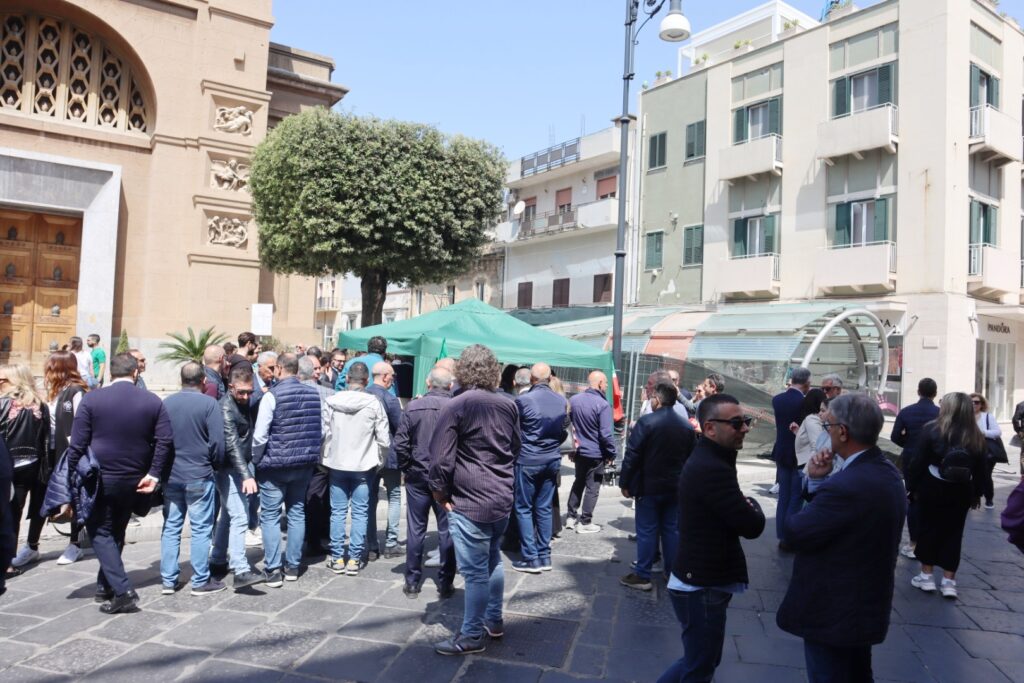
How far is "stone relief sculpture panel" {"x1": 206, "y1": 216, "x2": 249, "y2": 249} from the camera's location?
1798 cm

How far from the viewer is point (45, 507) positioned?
5.05 meters

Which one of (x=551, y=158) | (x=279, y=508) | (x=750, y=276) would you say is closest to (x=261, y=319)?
(x=279, y=508)

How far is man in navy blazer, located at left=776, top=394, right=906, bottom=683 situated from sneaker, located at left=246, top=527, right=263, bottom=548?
5.31 meters

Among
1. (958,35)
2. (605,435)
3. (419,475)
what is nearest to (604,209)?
(958,35)

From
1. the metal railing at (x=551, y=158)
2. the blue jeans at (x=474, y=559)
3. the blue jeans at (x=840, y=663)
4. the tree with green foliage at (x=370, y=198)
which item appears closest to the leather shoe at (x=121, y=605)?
the blue jeans at (x=474, y=559)

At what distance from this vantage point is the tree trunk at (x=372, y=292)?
49.1 feet

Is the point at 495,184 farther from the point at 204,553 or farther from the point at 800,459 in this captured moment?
the point at 204,553

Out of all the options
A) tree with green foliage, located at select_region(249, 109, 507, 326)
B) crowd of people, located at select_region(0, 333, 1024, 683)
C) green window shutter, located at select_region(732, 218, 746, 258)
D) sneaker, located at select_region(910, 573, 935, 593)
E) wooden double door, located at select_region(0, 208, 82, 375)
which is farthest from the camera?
green window shutter, located at select_region(732, 218, 746, 258)

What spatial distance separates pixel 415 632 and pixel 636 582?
198cm

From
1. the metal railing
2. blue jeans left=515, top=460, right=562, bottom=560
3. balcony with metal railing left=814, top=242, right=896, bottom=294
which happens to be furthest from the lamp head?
the metal railing

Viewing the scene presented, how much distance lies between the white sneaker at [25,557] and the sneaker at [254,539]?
169cm

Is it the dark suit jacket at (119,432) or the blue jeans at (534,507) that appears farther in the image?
the blue jeans at (534,507)

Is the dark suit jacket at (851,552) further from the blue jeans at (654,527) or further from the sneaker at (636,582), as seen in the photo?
the sneaker at (636,582)

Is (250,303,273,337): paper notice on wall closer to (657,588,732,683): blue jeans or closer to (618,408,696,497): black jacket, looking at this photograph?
(618,408,696,497): black jacket
